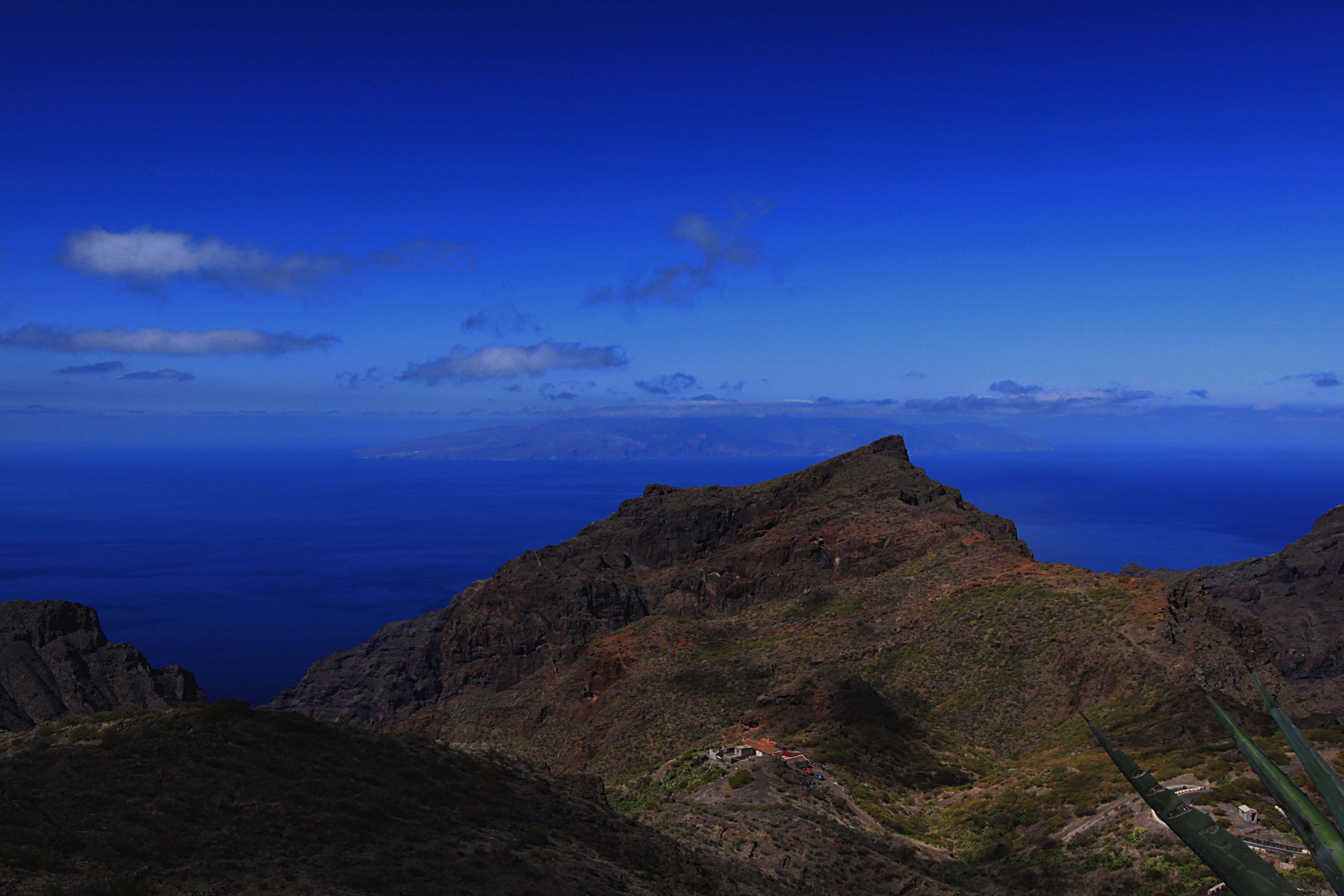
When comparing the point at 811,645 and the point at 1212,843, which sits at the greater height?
the point at 1212,843

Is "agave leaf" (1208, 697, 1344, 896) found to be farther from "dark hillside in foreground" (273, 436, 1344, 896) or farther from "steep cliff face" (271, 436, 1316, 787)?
"steep cliff face" (271, 436, 1316, 787)

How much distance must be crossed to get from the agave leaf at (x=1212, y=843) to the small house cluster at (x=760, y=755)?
3999 centimetres

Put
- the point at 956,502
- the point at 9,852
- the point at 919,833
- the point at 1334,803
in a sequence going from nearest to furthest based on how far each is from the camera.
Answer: the point at 1334,803, the point at 9,852, the point at 919,833, the point at 956,502

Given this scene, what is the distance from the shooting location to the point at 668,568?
4466 inches

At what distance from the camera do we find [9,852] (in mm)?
13820

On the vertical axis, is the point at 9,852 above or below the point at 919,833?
above

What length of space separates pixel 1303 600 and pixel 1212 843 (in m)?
139

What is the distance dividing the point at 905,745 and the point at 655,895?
110 feet

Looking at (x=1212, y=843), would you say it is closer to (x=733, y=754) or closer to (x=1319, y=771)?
(x=1319, y=771)

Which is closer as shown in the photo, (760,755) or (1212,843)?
(1212,843)

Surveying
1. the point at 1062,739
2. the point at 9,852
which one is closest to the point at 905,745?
the point at 1062,739

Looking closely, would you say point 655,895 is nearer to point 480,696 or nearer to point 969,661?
point 969,661

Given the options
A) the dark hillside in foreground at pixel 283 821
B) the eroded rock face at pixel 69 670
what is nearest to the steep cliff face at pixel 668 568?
the eroded rock face at pixel 69 670

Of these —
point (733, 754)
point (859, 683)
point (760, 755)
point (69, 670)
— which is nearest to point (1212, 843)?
point (760, 755)
